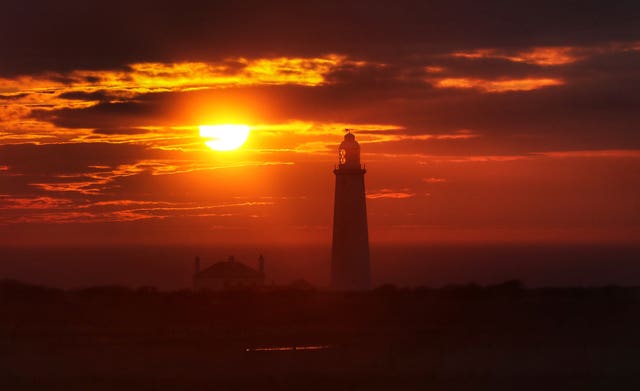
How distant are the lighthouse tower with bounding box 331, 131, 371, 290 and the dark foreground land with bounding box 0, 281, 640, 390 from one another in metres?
12.5

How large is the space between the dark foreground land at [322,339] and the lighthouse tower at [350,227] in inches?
492

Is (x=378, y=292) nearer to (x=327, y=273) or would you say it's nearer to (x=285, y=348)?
(x=285, y=348)

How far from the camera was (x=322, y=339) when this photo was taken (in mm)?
20703

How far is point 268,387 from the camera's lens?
15.9m

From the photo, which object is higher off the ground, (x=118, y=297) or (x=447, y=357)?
(x=118, y=297)

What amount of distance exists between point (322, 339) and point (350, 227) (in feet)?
67.5

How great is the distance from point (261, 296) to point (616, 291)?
972 cm

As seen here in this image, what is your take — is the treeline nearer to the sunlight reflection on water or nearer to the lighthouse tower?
the sunlight reflection on water

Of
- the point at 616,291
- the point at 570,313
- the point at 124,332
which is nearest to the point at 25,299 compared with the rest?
the point at 124,332

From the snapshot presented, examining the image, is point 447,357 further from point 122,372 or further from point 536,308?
point 536,308

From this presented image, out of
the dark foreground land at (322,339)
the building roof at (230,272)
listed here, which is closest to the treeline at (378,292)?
the dark foreground land at (322,339)

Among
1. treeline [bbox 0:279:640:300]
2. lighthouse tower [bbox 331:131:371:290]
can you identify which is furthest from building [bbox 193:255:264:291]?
treeline [bbox 0:279:640:300]

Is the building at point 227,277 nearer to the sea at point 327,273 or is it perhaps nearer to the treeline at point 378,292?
the sea at point 327,273

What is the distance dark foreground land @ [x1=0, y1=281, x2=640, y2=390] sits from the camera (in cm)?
1673
